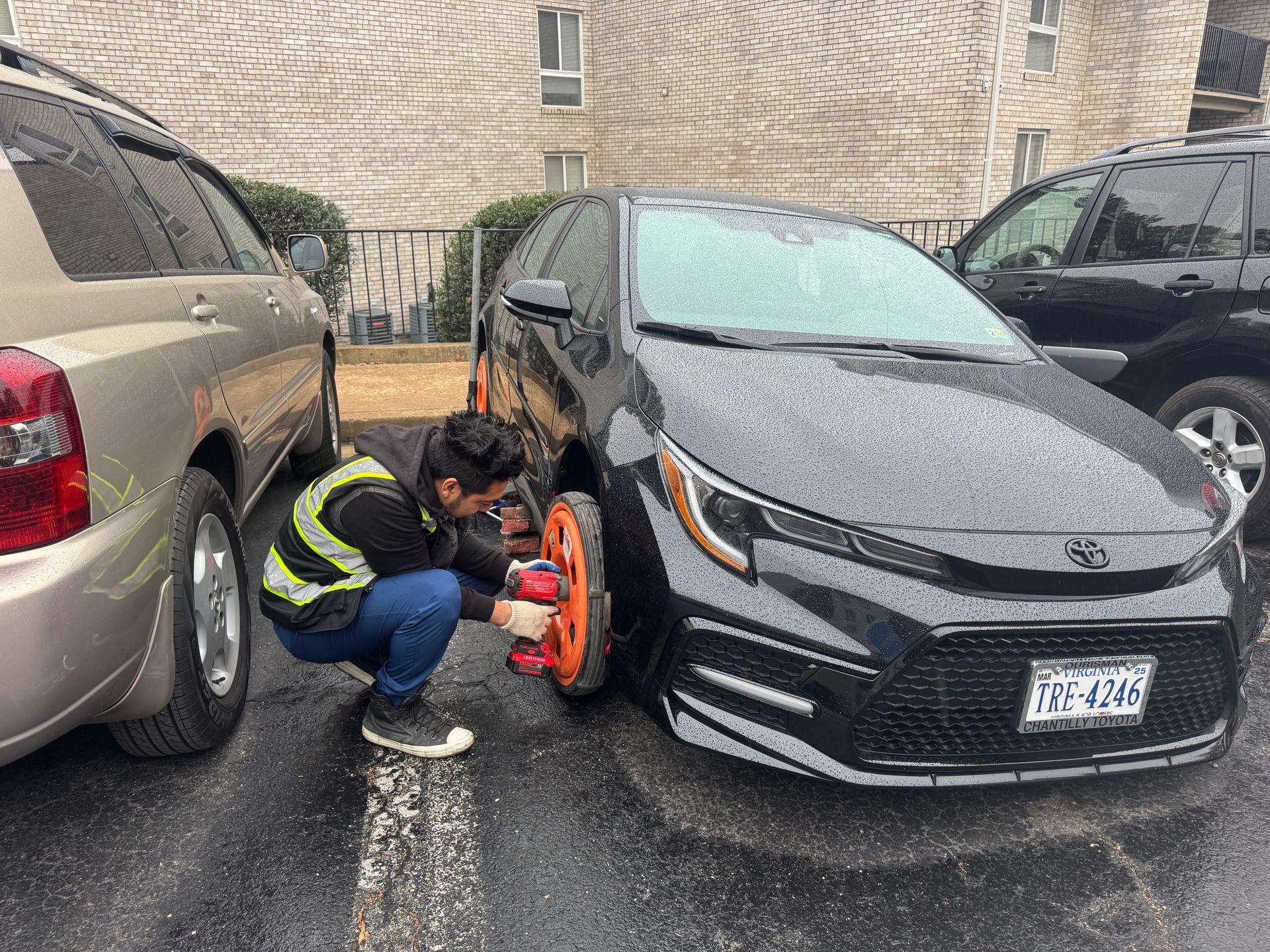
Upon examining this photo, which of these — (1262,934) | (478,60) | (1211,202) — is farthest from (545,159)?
(1262,934)

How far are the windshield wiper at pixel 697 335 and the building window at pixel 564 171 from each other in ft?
45.8

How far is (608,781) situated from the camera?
2.48 metres

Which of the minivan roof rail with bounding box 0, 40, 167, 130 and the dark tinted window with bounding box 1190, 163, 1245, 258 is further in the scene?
the dark tinted window with bounding box 1190, 163, 1245, 258

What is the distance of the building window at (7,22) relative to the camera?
37.3 ft

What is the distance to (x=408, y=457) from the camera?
7.86ft

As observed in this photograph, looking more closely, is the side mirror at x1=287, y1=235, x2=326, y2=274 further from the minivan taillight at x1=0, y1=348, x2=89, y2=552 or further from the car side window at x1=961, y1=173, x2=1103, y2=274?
the car side window at x1=961, y1=173, x2=1103, y2=274

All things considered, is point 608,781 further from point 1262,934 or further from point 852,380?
point 1262,934

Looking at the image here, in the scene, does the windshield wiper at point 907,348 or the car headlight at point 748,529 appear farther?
the windshield wiper at point 907,348

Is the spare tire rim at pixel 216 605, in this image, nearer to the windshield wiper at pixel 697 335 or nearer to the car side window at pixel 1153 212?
the windshield wiper at pixel 697 335

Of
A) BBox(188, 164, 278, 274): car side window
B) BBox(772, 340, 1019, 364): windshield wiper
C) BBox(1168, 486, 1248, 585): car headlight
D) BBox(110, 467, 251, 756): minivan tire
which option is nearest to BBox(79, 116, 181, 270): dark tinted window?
BBox(110, 467, 251, 756): minivan tire

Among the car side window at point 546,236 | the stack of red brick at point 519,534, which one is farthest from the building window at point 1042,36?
the stack of red brick at point 519,534

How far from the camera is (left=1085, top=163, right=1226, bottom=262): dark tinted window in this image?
430 cm

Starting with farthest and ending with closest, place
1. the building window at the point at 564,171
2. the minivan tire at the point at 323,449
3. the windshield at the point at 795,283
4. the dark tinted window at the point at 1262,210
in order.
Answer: the building window at the point at 564,171 < the minivan tire at the point at 323,449 < the dark tinted window at the point at 1262,210 < the windshield at the point at 795,283

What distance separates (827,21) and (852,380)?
44.2 feet
